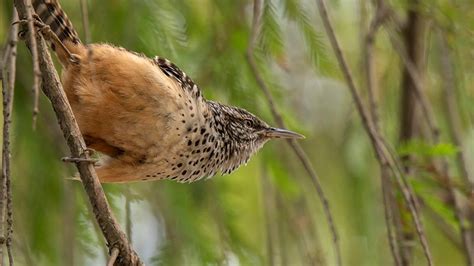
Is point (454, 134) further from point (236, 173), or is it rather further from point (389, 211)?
point (236, 173)

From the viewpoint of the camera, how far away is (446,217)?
3389 millimetres

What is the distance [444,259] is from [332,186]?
0.82 metres

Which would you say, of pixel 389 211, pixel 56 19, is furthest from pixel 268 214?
pixel 56 19

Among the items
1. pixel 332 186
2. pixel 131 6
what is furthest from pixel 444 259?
pixel 131 6

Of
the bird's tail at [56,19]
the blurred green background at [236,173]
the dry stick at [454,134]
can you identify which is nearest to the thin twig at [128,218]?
the blurred green background at [236,173]

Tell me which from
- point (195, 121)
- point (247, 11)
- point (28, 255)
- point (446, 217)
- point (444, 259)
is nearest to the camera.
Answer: point (28, 255)

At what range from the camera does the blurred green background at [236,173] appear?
10.4 ft

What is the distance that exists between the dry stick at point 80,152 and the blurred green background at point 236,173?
587 millimetres

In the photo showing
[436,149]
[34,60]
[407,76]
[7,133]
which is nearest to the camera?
[34,60]

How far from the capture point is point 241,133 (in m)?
3.51

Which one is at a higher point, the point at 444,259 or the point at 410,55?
the point at 410,55

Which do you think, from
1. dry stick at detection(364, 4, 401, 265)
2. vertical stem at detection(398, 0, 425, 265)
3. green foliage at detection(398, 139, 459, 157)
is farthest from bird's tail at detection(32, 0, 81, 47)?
vertical stem at detection(398, 0, 425, 265)

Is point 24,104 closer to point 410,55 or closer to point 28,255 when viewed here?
point 28,255

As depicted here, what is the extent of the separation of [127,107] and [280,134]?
73 centimetres
